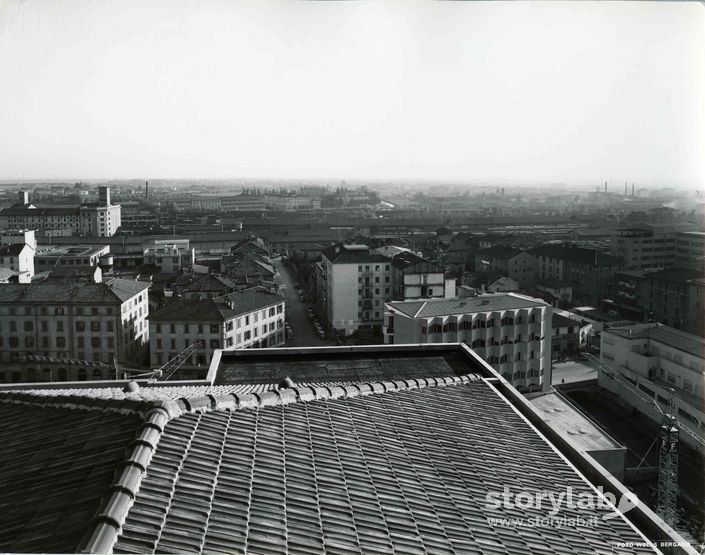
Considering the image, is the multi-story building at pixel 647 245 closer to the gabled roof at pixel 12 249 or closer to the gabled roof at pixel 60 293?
the gabled roof at pixel 60 293

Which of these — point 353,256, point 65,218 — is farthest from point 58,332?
point 65,218

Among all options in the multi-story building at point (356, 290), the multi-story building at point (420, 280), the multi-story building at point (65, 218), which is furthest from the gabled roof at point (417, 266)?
the multi-story building at point (65, 218)

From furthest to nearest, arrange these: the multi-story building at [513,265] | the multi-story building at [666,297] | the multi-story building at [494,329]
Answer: the multi-story building at [513,265]
the multi-story building at [666,297]
the multi-story building at [494,329]

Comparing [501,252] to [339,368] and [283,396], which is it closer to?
[339,368]

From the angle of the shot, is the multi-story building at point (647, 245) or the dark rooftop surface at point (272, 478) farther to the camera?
the multi-story building at point (647, 245)

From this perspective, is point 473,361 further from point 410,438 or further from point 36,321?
point 36,321

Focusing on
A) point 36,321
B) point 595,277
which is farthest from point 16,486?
point 595,277

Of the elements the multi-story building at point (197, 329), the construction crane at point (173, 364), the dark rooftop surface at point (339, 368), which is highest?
the dark rooftop surface at point (339, 368)

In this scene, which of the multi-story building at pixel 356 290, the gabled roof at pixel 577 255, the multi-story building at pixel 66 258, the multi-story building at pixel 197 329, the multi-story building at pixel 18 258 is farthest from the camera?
the gabled roof at pixel 577 255
